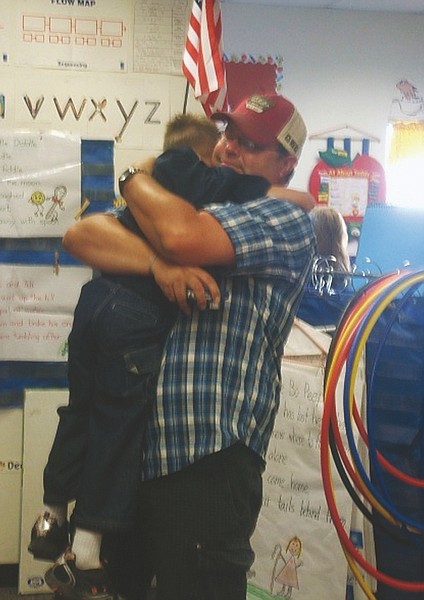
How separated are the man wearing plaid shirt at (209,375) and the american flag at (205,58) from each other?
5.02 ft

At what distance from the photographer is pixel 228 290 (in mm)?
1276

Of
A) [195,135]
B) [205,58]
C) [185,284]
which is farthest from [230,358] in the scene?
[205,58]

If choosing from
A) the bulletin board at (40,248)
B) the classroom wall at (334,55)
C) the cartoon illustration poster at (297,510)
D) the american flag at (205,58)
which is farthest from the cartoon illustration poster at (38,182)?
the classroom wall at (334,55)

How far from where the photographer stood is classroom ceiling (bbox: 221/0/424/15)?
3936mm


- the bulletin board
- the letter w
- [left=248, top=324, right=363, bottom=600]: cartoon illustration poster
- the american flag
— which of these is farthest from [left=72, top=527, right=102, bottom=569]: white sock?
the letter w

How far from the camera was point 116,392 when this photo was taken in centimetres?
126

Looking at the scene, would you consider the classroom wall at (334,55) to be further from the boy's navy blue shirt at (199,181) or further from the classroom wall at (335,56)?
the boy's navy blue shirt at (199,181)

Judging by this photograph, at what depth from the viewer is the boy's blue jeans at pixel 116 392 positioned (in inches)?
49.2

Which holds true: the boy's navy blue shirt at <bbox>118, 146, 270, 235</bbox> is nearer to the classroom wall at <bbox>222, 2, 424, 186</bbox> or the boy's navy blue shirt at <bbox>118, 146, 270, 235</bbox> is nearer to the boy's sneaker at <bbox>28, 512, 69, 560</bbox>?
the boy's sneaker at <bbox>28, 512, 69, 560</bbox>

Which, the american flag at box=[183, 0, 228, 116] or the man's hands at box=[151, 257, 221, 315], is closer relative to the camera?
the man's hands at box=[151, 257, 221, 315]

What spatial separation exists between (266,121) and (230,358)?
18.1 inches

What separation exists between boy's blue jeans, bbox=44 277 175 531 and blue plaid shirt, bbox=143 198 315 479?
0.03 metres

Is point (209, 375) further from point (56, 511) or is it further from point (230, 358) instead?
point (56, 511)

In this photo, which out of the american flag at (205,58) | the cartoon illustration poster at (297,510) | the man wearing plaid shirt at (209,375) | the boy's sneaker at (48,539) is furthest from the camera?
the american flag at (205,58)
